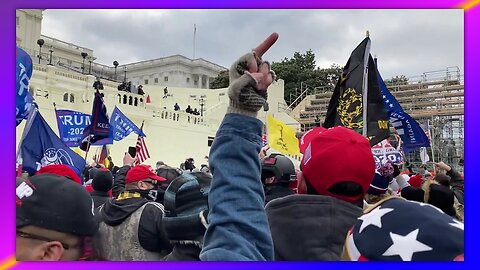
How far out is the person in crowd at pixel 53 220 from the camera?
6.48 ft

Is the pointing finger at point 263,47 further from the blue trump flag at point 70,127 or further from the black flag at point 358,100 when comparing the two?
the blue trump flag at point 70,127

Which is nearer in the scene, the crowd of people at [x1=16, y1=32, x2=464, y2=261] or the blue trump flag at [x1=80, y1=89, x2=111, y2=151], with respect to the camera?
the crowd of people at [x1=16, y1=32, x2=464, y2=261]

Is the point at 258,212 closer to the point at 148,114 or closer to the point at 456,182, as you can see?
the point at 456,182

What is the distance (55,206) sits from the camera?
198 centimetres

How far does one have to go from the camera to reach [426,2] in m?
2.33

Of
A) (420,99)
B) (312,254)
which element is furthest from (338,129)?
(420,99)

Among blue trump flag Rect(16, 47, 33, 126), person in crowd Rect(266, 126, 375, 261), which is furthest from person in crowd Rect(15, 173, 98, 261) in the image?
blue trump flag Rect(16, 47, 33, 126)

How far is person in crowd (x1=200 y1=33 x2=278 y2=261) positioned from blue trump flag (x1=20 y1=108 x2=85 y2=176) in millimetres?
4397

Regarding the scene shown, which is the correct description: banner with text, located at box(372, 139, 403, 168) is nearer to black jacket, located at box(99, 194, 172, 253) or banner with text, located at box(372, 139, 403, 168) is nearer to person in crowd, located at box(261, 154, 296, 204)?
person in crowd, located at box(261, 154, 296, 204)

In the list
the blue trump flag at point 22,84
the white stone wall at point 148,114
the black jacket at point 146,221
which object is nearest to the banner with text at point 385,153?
the black jacket at point 146,221

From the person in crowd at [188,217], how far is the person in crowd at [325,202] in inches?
27.5

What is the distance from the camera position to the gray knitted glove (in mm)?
1645

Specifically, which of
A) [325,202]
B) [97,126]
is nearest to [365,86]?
[325,202]

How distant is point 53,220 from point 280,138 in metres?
7.32
